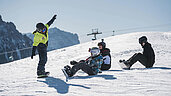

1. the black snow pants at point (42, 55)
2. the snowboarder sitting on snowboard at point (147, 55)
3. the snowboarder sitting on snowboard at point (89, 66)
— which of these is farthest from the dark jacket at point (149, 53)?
the black snow pants at point (42, 55)

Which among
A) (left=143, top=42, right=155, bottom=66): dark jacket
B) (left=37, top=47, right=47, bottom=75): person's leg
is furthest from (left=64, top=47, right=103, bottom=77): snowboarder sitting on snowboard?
(left=143, top=42, right=155, bottom=66): dark jacket

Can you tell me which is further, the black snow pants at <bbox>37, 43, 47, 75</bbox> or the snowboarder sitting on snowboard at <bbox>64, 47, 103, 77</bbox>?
the black snow pants at <bbox>37, 43, 47, 75</bbox>

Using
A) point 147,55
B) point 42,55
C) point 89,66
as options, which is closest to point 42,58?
point 42,55

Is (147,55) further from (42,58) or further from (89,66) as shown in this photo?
(42,58)

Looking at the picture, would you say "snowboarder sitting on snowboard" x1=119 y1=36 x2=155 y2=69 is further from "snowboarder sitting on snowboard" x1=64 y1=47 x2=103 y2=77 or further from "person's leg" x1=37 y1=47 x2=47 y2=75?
"person's leg" x1=37 y1=47 x2=47 y2=75

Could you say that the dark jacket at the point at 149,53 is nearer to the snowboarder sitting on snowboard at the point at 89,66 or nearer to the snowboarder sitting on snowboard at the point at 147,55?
the snowboarder sitting on snowboard at the point at 147,55

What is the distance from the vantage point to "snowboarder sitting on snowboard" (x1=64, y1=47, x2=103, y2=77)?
4137 mm

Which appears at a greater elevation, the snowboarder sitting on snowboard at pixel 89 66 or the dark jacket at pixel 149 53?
the dark jacket at pixel 149 53

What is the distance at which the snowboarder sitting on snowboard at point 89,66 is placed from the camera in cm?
414

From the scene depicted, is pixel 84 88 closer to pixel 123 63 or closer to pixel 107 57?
pixel 107 57

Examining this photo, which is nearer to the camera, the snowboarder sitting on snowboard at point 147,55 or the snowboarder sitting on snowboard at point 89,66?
the snowboarder sitting on snowboard at point 89,66

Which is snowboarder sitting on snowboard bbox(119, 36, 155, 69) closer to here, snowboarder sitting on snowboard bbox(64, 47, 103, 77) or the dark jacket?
the dark jacket

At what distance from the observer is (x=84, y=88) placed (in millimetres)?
3064

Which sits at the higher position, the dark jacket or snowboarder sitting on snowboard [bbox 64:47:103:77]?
the dark jacket
